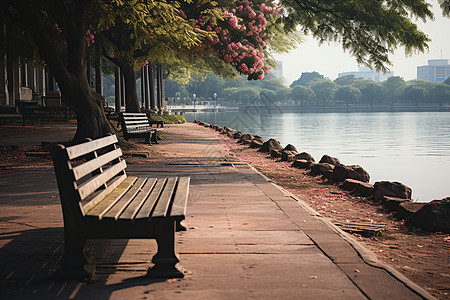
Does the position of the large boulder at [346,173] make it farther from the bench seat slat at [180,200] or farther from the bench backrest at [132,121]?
the bench backrest at [132,121]

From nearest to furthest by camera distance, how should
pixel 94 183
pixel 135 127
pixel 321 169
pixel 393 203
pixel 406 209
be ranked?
pixel 94 183 < pixel 406 209 < pixel 393 203 < pixel 321 169 < pixel 135 127

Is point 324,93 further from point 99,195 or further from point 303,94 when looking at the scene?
point 99,195

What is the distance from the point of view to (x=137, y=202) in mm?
4137

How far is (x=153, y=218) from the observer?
11.7ft

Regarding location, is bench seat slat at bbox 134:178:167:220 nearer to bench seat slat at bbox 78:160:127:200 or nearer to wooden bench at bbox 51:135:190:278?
wooden bench at bbox 51:135:190:278

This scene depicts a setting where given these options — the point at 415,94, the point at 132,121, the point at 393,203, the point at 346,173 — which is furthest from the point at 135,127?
the point at 415,94

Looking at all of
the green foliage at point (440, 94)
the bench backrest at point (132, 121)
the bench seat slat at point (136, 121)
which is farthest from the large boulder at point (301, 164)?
the green foliage at point (440, 94)

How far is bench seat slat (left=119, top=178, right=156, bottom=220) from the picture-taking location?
364 centimetres

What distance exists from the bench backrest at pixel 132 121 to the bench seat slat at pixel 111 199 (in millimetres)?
8900

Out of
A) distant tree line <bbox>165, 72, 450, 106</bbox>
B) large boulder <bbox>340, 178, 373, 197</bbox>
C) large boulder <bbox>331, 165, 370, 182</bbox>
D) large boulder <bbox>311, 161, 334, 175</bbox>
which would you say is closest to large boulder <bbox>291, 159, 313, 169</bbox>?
large boulder <bbox>311, 161, 334, 175</bbox>

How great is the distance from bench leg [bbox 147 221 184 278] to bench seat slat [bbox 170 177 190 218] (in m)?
0.11

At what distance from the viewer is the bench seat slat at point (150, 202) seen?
11.9 feet

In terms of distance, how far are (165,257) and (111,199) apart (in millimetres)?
820

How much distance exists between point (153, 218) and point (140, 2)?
32.5 feet
